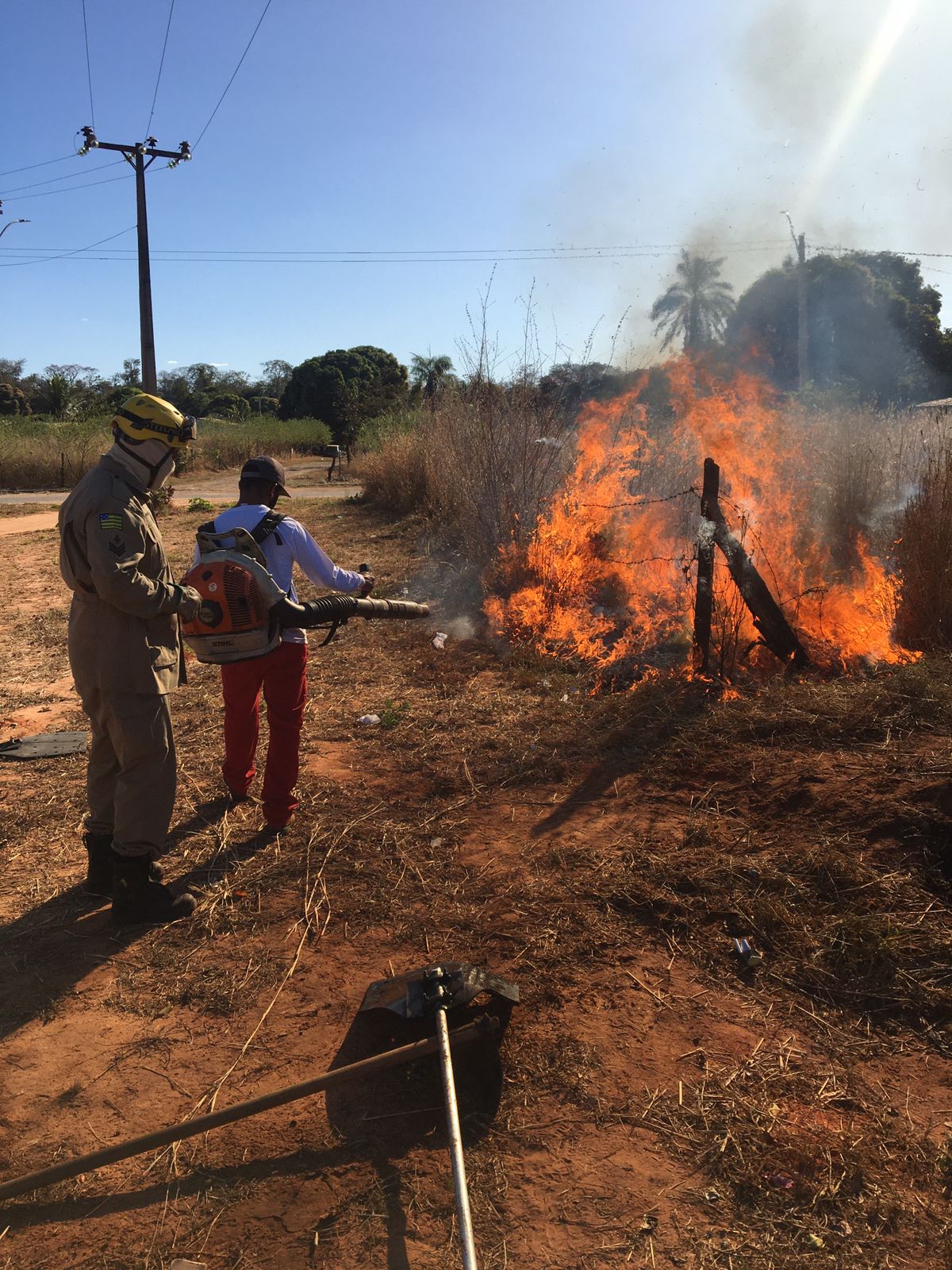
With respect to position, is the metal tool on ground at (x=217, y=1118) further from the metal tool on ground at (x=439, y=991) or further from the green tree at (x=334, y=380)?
the green tree at (x=334, y=380)

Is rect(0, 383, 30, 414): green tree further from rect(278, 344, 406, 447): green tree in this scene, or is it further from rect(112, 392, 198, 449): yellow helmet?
rect(112, 392, 198, 449): yellow helmet

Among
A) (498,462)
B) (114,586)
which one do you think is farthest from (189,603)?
(498,462)

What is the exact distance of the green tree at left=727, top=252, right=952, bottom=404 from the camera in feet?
68.8

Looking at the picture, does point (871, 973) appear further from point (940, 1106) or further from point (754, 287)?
point (754, 287)

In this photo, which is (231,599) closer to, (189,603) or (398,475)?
(189,603)

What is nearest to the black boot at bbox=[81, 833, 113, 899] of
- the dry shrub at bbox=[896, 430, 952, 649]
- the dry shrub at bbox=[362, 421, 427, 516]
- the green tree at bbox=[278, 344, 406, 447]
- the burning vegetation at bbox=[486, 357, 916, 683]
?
the burning vegetation at bbox=[486, 357, 916, 683]

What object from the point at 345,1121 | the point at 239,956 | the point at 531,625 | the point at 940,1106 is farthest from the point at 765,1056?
the point at 531,625

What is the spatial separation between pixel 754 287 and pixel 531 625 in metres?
11.9

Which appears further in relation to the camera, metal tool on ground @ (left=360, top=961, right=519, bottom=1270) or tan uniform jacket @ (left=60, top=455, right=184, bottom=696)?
tan uniform jacket @ (left=60, top=455, right=184, bottom=696)

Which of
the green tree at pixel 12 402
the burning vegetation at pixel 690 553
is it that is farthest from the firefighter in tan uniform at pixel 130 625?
the green tree at pixel 12 402

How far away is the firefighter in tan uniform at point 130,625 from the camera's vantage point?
10.4ft

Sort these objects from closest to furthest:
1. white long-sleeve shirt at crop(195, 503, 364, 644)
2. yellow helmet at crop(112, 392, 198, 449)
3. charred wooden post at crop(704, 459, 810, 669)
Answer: yellow helmet at crop(112, 392, 198, 449), white long-sleeve shirt at crop(195, 503, 364, 644), charred wooden post at crop(704, 459, 810, 669)

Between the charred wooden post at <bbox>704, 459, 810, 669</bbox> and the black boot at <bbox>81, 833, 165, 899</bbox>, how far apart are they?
4177mm

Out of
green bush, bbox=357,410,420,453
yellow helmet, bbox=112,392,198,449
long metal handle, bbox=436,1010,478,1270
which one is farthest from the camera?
green bush, bbox=357,410,420,453
